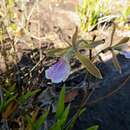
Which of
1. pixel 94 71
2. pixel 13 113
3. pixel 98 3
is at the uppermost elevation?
pixel 94 71

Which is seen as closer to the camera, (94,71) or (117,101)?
(94,71)

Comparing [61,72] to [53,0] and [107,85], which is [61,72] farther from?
[53,0]

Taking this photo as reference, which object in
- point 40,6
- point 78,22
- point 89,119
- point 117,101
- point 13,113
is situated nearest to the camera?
point 13,113

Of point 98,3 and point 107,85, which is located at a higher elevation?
point 98,3

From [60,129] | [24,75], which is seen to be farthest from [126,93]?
[60,129]

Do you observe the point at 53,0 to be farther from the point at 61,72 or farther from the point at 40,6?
the point at 61,72

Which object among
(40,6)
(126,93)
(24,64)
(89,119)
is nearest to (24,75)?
(24,64)

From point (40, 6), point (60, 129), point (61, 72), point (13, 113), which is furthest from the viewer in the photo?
point (40, 6)

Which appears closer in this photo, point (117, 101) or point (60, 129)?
point (60, 129)

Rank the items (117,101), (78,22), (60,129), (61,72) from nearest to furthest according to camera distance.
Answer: (61,72) → (60,129) → (117,101) → (78,22)
